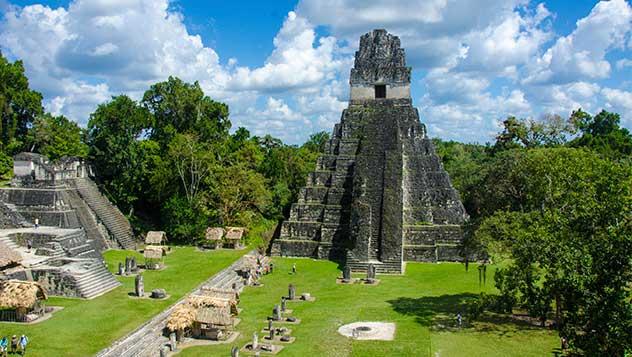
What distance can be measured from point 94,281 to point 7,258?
3.25m

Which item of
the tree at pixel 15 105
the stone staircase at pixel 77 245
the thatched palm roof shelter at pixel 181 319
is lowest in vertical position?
the thatched palm roof shelter at pixel 181 319

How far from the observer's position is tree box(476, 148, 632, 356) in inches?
445

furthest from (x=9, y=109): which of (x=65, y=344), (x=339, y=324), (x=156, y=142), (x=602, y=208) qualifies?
(x=602, y=208)

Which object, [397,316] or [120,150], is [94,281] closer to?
[397,316]

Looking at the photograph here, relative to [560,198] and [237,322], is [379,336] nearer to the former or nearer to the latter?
[237,322]

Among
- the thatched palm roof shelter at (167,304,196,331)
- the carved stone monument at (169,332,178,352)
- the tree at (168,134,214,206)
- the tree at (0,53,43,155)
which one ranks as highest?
the tree at (0,53,43,155)

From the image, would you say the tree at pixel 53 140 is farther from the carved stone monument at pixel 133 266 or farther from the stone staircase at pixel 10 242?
the carved stone monument at pixel 133 266

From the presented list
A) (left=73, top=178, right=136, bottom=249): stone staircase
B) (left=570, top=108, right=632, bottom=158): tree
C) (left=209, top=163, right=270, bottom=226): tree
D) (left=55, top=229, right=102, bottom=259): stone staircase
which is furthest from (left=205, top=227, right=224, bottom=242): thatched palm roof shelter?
(left=570, top=108, right=632, bottom=158): tree

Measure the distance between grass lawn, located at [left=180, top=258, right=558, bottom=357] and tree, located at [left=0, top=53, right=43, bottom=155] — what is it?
21098mm

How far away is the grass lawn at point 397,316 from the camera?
16.2 meters

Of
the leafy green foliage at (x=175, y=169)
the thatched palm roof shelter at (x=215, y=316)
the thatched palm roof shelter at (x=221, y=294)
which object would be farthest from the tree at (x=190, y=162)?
the thatched palm roof shelter at (x=215, y=316)

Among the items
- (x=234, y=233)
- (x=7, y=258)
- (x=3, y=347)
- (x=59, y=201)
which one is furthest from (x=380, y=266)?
(x=59, y=201)

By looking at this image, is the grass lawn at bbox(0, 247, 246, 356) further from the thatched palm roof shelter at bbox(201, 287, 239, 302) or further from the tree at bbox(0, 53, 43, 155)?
the tree at bbox(0, 53, 43, 155)

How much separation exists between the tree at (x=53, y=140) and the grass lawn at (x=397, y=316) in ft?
59.9
